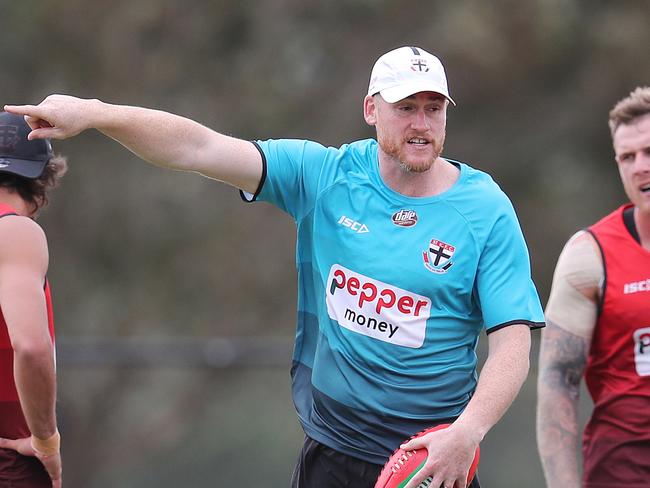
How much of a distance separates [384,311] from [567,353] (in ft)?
3.21

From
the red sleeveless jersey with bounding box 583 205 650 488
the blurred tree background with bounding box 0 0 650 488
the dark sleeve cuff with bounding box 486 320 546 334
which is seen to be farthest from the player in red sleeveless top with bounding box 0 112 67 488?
the blurred tree background with bounding box 0 0 650 488

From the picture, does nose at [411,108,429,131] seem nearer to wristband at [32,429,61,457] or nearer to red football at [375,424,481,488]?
red football at [375,424,481,488]

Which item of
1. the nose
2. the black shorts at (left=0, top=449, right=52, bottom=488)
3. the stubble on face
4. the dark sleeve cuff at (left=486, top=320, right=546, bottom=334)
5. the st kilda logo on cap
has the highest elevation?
the nose

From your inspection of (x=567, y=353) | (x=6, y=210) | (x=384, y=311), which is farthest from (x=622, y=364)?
(x=6, y=210)

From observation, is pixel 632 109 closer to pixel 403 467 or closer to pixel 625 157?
pixel 625 157

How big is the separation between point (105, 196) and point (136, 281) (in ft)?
3.49

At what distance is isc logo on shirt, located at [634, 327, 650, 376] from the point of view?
5.24 meters

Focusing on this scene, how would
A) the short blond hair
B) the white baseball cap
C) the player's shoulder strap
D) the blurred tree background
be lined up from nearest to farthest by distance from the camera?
the player's shoulder strap, the white baseball cap, the short blond hair, the blurred tree background

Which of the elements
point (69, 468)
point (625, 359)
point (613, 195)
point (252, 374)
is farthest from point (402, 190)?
point (613, 195)

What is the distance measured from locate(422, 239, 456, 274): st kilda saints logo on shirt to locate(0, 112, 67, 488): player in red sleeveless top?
1446 millimetres

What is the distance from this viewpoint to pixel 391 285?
16.0 feet

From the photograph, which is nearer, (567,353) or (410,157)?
(410,157)

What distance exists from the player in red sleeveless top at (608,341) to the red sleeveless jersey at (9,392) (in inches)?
84.8

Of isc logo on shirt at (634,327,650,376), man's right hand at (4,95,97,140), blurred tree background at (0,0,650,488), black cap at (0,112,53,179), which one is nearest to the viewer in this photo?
man's right hand at (4,95,97,140)
